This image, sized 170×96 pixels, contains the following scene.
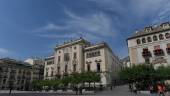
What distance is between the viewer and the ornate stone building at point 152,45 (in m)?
44.0

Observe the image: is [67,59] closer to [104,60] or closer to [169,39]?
[104,60]

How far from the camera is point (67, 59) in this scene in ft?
217

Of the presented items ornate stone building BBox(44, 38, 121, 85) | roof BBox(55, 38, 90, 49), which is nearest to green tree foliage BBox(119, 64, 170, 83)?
ornate stone building BBox(44, 38, 121, 85)

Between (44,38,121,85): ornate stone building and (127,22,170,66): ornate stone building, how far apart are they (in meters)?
10.1

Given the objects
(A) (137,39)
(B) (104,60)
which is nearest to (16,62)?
(B) (104,60)

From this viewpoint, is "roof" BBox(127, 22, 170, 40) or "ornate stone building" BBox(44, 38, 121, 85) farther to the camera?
"ornate stone building" BBox(44, 38, 121, 85)

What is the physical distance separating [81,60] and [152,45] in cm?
2582

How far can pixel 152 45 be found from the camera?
4631 cm

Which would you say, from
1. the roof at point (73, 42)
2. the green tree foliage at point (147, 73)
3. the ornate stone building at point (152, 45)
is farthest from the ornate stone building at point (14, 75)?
the green tree foliage at point (147, 73)

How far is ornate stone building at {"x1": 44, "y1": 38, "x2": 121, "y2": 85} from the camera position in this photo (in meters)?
55.8

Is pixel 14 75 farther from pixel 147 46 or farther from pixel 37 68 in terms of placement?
pixel 147 46

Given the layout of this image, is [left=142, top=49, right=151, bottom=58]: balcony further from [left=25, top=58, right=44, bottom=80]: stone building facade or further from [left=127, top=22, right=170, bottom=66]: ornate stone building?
[left=25, top=58, right=44, bottom=80]: stone building facade

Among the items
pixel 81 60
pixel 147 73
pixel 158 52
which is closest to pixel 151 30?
pixel 158 52

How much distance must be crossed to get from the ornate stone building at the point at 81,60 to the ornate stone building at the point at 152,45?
10.1 metres
